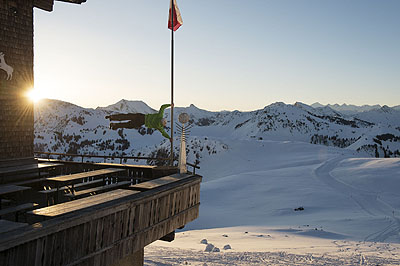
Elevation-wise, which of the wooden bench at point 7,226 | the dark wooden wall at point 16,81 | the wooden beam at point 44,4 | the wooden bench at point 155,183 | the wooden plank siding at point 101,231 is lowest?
the wooden plank siding at point 101,231

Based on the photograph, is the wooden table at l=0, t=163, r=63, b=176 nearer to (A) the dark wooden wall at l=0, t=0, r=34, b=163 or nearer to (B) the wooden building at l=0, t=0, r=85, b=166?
(B) the wooden building at l=0, t=0, r=85, b=166

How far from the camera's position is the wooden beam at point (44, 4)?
1136 centimetres

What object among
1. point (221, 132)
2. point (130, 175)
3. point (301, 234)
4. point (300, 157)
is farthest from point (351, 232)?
point (221, 132)

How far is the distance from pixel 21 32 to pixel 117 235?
7.67 metres

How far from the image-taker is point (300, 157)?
161 ft

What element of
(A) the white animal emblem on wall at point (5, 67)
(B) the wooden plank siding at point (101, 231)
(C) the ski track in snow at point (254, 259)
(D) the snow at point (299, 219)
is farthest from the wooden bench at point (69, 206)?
(D) the snow at point (299, 219)

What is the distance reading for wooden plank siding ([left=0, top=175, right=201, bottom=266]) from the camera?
4613 mm

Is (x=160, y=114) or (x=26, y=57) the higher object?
(x=26, y=57)

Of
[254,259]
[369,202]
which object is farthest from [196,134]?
[254,259]

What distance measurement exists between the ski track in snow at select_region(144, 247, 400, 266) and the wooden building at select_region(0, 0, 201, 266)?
387 cm

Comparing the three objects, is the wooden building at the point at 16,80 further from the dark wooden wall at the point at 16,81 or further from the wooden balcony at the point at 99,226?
the wooden balcony at the point at 99,226

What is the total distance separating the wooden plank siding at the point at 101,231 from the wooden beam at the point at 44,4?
7828 mm

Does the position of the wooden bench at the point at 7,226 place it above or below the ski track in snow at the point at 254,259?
above

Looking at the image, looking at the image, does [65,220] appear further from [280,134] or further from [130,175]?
[280,134]
